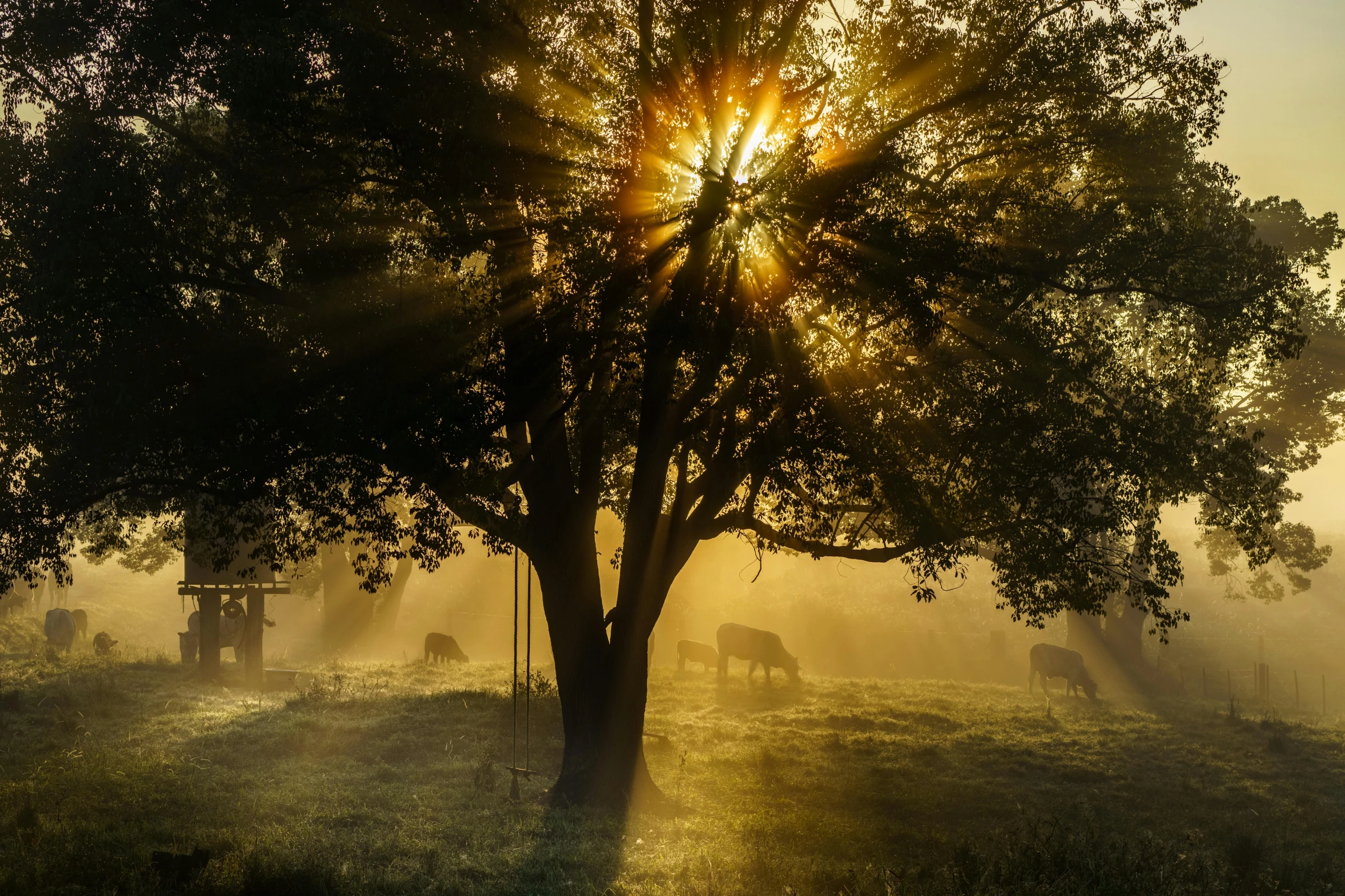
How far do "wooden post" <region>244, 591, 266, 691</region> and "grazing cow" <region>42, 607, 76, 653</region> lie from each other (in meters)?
7.95

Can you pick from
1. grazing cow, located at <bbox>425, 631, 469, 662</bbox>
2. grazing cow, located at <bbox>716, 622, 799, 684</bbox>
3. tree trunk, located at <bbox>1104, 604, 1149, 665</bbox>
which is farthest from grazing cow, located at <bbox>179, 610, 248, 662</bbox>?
tree trunk, located at <bbox>1104, 604, 1149, 665</bbox>

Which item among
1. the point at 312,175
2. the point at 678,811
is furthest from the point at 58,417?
the point at 678,811

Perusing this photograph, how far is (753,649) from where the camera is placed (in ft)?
97.4

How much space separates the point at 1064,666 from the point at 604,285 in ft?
79.1

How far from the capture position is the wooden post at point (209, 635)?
2656 centimetres

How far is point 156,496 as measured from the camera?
13.6m

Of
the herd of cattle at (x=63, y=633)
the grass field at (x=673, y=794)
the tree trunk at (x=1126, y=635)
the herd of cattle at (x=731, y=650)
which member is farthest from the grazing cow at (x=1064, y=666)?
the herd of cattle at (x=63, y=633)

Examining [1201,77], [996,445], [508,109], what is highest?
[1201,77]

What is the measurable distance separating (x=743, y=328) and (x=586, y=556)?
4.80m

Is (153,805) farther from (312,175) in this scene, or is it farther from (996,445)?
(996,445)

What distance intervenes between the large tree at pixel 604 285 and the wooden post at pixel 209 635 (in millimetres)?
12957

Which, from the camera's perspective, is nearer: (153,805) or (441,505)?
(153,805)

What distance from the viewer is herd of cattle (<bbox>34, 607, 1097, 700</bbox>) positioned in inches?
1169

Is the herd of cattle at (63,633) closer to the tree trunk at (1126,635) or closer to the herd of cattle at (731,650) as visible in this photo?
the herd of cattle at (731,650)
